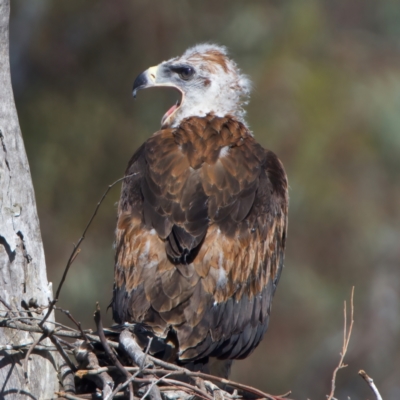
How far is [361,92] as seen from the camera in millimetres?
11680

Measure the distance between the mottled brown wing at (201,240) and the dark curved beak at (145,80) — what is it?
67 cm

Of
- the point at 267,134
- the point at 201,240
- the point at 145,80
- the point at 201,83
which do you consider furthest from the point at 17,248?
the point at 267,134

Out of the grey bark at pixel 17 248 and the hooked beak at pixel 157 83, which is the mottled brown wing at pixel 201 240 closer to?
the hooked beak at pixel 157 83

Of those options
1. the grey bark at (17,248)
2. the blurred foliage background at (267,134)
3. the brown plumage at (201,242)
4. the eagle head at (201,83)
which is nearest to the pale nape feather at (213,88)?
the eagle head at (201,83)

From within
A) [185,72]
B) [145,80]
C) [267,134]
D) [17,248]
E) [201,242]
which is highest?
[267,134]

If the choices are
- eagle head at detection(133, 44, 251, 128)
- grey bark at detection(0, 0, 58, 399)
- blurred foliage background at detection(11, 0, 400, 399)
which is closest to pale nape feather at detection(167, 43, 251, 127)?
eagle head at detection(133, 44, 251, 128)

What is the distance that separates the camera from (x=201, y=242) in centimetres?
464

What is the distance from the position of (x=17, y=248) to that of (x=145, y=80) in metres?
2.50

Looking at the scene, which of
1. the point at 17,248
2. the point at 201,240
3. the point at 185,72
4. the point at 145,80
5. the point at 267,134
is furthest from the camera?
the point at 267,134

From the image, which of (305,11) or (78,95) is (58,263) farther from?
(305,11)

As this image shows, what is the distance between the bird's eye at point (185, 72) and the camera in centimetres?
619

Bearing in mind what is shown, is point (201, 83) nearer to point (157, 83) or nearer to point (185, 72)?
point (185, 72)

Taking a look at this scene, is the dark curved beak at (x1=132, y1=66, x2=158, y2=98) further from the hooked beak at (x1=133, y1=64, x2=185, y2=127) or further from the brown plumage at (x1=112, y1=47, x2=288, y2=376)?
the brown plumage at (x1=112, y1=47, x2=288, y2=376)

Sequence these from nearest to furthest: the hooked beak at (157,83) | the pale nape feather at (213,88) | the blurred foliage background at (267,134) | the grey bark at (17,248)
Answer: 1. the grey bark at (17,248)
2. the hooked beak at (157,83)
3. the pale nape feather at (213,88)
4. the blurred foliage background at (267,134)
